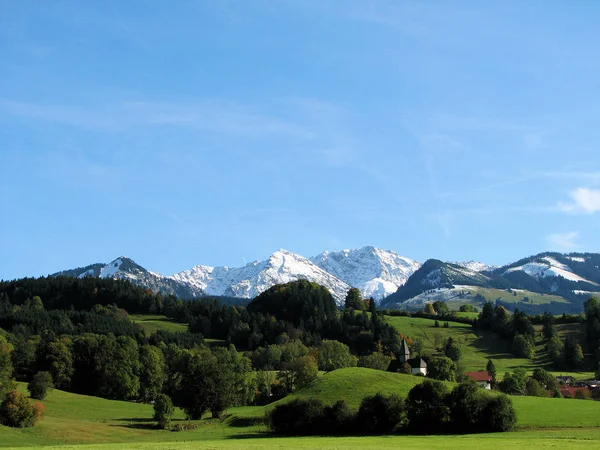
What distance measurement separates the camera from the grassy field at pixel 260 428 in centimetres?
7719

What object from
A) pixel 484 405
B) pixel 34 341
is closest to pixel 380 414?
pixel 484 405

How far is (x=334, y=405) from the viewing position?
110312 millimetres

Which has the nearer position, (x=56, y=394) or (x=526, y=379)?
(x=56, y=394)

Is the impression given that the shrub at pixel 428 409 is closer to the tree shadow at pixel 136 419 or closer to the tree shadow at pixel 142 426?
the tree shadow at pixel 142 426

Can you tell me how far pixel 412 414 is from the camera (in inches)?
4099

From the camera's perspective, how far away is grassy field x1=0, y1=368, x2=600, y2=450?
7719 centimetres

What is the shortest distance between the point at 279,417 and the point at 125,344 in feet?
270

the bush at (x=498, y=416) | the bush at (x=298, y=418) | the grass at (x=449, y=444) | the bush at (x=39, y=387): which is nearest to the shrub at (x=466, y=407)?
the bush at (x=498, y=416)

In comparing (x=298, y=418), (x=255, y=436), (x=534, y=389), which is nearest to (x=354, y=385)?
(x=298, y=418)

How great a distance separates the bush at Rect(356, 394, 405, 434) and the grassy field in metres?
10.5

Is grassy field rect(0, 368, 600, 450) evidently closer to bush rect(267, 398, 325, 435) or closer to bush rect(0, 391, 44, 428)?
bush rect(0, 391, 44, 428)

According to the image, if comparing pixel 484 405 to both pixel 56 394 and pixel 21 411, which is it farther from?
pixel 56 394

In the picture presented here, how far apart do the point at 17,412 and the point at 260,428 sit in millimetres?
34708

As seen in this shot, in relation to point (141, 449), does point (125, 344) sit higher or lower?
higher
